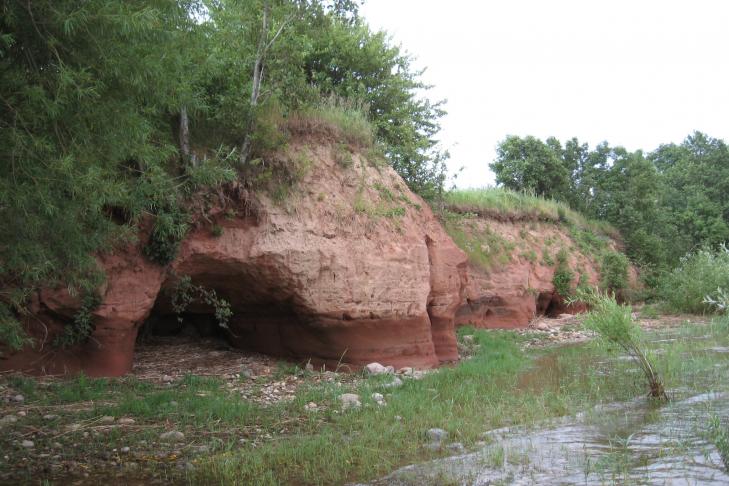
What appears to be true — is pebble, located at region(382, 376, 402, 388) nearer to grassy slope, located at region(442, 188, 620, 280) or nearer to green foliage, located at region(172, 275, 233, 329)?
green foliage, located at region(172, 275, 233, 329)

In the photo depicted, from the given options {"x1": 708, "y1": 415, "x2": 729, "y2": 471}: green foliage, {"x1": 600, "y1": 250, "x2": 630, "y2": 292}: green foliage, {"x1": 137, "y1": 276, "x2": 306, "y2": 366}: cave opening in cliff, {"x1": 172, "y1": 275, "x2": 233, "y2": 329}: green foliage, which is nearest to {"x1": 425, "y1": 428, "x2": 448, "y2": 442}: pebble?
{"x1": 708, "y1": 415, "x2": 729, "y2": 471}: green foliage

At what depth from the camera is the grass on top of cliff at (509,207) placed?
21797 millimetres

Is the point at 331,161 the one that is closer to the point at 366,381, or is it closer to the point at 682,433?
the point at 366,381

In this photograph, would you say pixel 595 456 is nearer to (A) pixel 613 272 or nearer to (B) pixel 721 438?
(B) pixel 721 438

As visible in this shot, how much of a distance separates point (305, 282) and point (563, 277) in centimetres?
1480

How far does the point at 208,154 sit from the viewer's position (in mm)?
10953

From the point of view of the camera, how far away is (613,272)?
25891 mm

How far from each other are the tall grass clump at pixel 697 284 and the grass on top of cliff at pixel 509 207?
5209mm

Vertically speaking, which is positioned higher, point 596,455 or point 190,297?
point 190,297

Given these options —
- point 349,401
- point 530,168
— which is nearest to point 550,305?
point 530,168

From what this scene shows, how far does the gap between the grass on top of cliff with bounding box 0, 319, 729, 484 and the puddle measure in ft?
1.35

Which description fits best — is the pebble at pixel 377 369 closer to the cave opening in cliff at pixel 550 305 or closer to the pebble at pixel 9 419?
the pebble at pixel 9 419

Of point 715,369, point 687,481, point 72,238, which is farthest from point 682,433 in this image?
point 72,238

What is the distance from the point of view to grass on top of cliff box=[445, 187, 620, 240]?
71.5 ft
